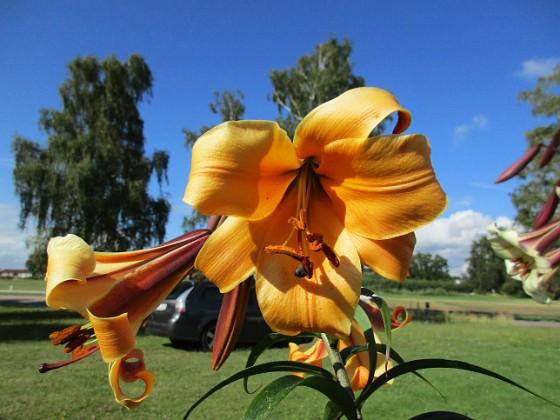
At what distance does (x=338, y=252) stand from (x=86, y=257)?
Result: 0.92 ft

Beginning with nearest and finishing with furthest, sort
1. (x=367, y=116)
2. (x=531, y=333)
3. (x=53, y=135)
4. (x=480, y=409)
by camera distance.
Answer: (x=367, y=116), (x=480, y=409), (x=531, y=333), (x=53, y=135)

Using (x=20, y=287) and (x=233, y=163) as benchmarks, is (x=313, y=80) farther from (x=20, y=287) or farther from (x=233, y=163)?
(x=20, y=287)

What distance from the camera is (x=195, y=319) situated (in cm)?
669

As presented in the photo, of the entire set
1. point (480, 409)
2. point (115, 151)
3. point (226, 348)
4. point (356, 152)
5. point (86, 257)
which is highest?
point (115, 151)

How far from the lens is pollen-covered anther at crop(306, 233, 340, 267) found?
509mm

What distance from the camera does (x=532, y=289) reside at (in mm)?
1213

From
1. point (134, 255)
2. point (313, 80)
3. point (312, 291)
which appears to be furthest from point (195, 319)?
point (313, 80)

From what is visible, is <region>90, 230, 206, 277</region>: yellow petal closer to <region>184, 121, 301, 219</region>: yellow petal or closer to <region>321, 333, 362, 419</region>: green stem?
<region>184, 121, 301, 219</region>: yellow petal

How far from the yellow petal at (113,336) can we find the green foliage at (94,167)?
40.0 feet

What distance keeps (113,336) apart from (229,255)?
143 mm

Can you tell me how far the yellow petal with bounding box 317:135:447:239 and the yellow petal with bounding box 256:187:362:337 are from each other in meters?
0.04

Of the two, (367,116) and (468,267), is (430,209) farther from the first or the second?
(468,267)

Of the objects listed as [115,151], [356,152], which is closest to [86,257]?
[356,152]

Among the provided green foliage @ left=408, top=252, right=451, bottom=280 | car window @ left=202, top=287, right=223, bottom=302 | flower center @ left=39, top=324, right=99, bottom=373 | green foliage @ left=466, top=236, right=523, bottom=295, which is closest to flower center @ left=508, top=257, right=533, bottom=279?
flower center @ left=39, top=324, right=99, bottom=373
